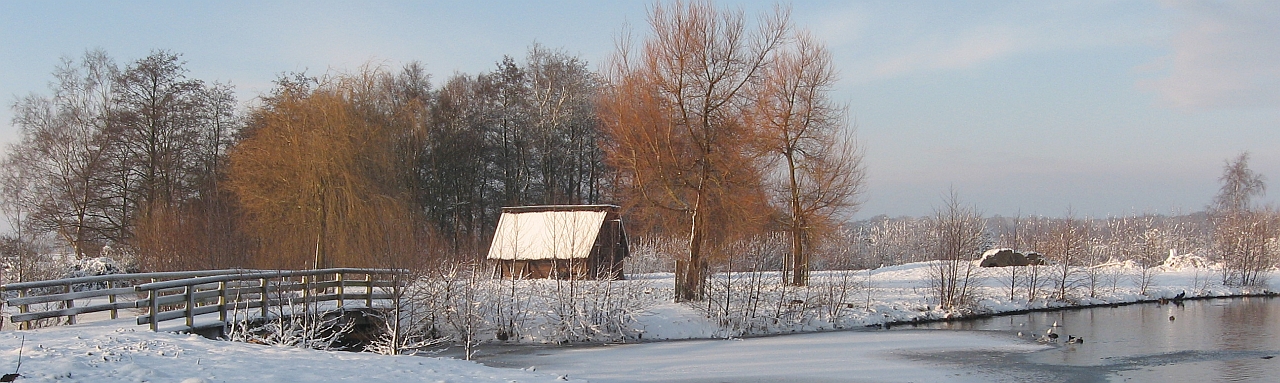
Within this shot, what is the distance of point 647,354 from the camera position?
18031 mm

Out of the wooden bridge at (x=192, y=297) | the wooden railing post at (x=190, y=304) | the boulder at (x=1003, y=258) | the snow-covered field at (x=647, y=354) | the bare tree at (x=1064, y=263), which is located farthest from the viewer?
the boulder at (x=1003, y=258)

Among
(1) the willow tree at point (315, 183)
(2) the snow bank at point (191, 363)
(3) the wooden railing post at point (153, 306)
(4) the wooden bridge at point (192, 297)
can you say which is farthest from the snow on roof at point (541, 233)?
(2) the snow bank at point (191, 363)

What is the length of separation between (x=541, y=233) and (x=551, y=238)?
102 cm

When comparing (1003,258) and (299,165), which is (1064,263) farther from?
(299,165)

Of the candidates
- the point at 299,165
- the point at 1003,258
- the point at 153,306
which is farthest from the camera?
the point at 1003,258

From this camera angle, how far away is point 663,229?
977 inches

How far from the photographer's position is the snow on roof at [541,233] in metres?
31.0

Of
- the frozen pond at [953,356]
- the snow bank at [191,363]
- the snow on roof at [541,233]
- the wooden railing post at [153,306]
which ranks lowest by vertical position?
the frozen pond at [953,356]

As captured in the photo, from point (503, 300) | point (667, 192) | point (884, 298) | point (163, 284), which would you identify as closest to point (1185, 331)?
point (884, 298)

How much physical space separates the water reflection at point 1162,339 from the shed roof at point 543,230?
11.6 meters

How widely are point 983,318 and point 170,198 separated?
1028 inches

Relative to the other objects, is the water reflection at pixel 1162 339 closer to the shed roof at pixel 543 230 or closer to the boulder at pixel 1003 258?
the boulder at pixel 1003 258

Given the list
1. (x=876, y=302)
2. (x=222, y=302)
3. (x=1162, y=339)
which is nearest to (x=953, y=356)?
(x=1162, y=339)

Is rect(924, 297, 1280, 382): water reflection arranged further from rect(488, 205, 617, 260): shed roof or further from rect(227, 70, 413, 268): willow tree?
rect(227, 70, 413, 268): willow tree
